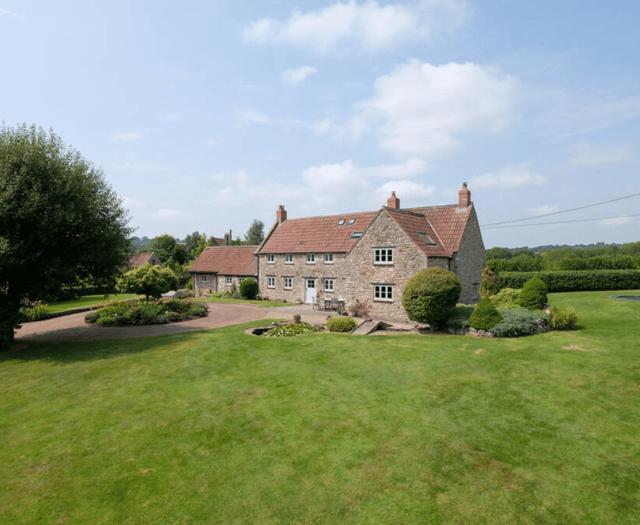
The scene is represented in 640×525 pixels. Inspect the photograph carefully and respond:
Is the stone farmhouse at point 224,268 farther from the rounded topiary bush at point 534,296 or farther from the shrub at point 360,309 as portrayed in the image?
the rounded topiary bush at point 534,296

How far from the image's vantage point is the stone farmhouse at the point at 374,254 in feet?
89.1

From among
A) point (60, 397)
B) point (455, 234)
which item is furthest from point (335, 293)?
point (60, 397)

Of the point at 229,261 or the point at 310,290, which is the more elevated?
the point at 229,261

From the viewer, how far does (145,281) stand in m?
30.7

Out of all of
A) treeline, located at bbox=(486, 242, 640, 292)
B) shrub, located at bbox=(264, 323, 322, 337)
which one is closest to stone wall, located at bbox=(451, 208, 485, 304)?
treeline, located at bbox=(486, 242, 640, 292)

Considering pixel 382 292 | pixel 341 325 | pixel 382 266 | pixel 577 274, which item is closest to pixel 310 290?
pixel 382 292

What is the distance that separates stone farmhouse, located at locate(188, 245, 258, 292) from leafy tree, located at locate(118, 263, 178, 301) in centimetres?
1115

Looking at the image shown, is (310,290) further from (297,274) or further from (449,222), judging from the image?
(449,222)

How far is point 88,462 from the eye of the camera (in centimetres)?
786

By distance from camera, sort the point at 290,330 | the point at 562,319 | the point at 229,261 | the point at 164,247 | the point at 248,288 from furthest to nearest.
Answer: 1. the point at 164,247
2. the point at 229,261
3. the point at 248,288
4. the point at 290,330
5. the point at 562,319

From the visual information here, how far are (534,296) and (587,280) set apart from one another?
67.3 ft

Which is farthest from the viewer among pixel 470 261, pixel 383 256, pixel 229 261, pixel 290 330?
pixel 229 261

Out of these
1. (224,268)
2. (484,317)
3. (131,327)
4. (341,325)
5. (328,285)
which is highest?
(224,268)

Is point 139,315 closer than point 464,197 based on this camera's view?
Yes
